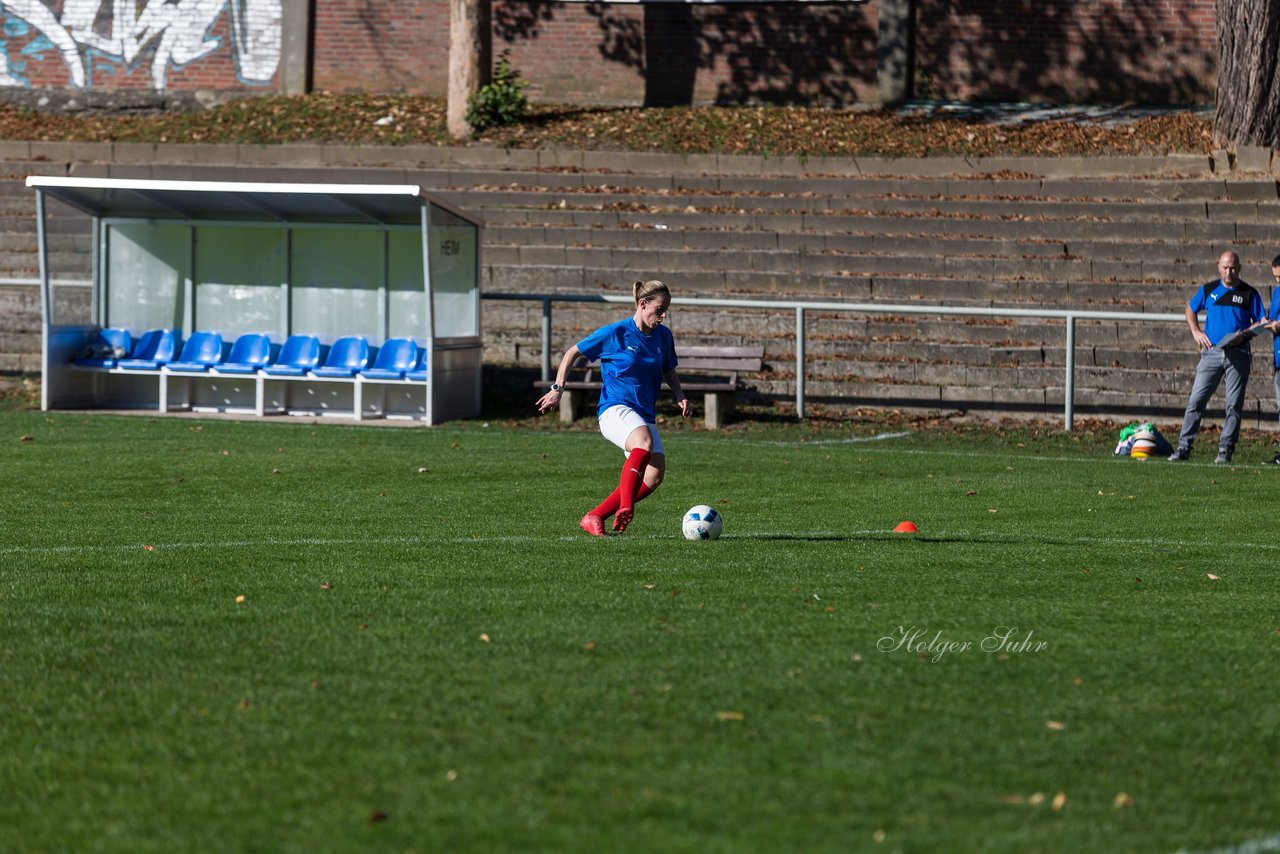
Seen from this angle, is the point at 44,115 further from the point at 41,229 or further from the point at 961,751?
the point at 961,751

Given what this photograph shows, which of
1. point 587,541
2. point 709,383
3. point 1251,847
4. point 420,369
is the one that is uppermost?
point 420,369

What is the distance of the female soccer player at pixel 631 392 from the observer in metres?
10.1

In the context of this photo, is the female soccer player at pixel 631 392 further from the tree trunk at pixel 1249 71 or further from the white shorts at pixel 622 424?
the tree trunk at pixel 1249 71

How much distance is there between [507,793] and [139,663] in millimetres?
2319

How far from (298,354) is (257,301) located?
131 centimetres

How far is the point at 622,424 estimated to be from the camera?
1017 centimetres

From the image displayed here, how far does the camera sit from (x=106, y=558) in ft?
30.7

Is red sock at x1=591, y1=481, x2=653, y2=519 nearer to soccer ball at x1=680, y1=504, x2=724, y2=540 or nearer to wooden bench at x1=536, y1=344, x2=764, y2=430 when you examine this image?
soccer ball at x1=680, y1=504, x2=724, y2=540

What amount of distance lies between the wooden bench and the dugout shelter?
139 centimetres

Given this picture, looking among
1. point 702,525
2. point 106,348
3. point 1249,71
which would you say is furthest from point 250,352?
point 1249,71

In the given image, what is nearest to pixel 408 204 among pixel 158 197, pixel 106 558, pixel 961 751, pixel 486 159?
pixel 158 197

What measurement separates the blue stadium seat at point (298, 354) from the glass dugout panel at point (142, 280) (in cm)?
192

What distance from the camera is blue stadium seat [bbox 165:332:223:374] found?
2012 cm

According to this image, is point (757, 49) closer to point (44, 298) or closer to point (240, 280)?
point (240, 280)
